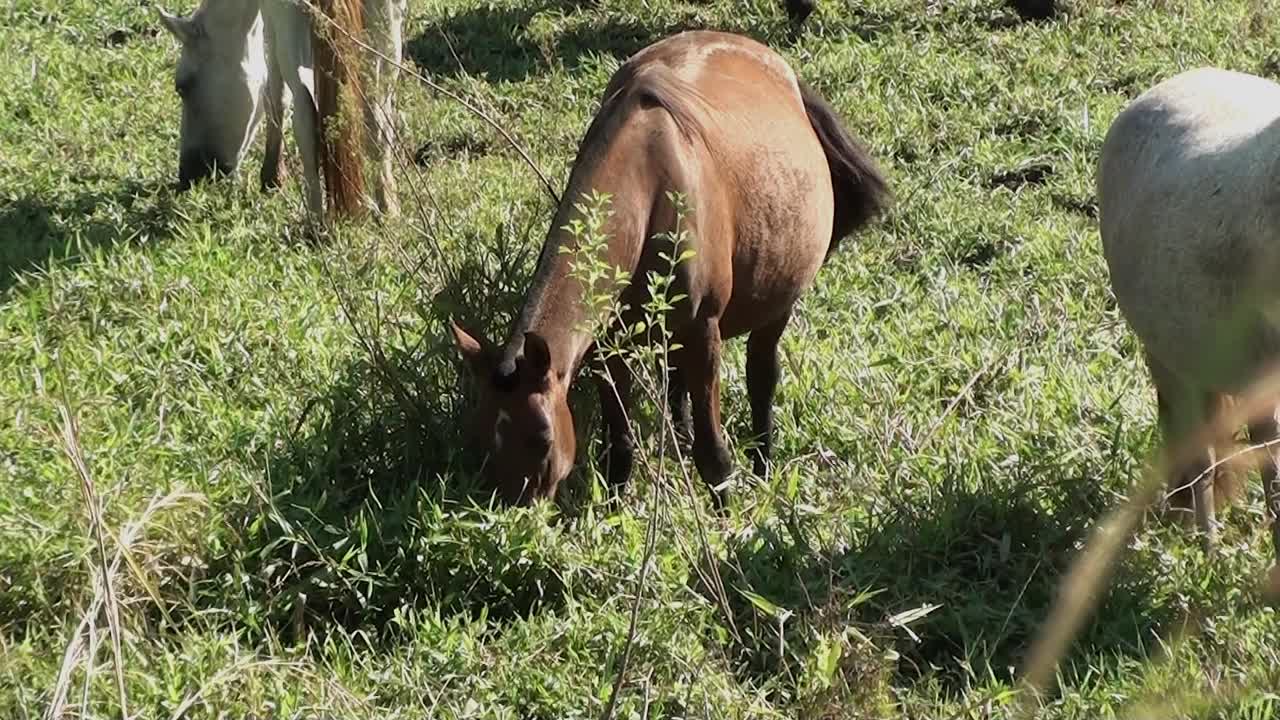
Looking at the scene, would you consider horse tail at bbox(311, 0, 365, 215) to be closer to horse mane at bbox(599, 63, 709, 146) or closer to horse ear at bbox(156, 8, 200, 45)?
horse mane at bbox(599, 63, 709, 146)

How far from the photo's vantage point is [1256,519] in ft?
14.0

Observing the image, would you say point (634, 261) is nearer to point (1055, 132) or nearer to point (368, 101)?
point (368, 101)

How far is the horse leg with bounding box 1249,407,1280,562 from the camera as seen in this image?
3834mm

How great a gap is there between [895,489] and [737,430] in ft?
3.09

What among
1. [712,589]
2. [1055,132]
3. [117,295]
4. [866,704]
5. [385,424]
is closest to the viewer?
[866,704]

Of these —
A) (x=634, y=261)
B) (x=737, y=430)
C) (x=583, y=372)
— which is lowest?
(x=737, y=430)

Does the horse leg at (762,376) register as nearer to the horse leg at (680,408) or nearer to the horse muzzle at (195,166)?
the horse leg at (680,408)

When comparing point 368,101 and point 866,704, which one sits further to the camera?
point 368,101

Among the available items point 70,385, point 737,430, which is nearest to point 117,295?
point 70,385

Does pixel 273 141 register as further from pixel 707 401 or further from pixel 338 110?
pixel 707 401

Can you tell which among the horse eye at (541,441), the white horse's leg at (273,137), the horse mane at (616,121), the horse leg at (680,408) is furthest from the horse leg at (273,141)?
the horse eye at (541,441)

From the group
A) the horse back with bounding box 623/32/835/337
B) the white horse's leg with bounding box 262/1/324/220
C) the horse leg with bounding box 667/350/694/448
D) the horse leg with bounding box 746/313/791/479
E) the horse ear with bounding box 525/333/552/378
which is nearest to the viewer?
the horse ear with bounding box 525/333/552/378

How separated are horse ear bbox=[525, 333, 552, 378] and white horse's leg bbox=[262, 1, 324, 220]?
344 cm

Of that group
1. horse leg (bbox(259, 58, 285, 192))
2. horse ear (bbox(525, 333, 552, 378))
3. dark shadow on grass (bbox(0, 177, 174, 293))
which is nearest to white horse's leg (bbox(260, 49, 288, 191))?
horse leg (bbox(259, 58, 285, 192))
